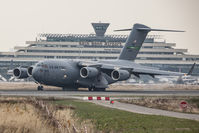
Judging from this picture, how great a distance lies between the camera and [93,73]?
55.5 m

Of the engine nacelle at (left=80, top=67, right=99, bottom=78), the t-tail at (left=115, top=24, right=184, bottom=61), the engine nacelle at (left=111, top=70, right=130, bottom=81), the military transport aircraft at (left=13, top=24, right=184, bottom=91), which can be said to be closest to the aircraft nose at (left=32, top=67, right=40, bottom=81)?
the military transport aircraft at (left=13, top=24, right=184, bottom=91)

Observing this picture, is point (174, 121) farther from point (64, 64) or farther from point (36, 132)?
point (64, 64)

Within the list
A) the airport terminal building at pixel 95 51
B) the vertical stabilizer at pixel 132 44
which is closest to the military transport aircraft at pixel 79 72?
the vertical stabilizer at pixel 132 44

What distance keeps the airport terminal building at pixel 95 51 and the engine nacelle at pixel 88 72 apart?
76.0 metres

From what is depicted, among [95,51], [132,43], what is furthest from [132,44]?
[95,51]

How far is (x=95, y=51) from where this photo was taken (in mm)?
137375

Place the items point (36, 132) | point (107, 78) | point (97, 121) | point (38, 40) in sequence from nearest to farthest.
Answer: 1. point (36, 132)
2. point (97, 121)
3. point (107, 78)
4. point (38, 40)

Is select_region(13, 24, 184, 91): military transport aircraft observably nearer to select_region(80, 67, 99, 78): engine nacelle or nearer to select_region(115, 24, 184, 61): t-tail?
select_region(80, 67, 99, 78): engine nacelle

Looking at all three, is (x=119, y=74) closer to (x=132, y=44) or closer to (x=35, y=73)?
(x=132, y=44)

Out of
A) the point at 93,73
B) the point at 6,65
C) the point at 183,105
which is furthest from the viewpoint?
the point at 6,65

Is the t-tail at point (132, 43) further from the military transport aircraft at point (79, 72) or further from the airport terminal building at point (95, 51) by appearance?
the airport terminal building at point (95, 51)

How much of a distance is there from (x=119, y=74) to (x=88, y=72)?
3600 millimetres

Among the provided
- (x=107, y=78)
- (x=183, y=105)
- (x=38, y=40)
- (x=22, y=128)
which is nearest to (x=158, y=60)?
(x=38, y=40)

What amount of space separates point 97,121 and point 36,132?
6276 millimetres
